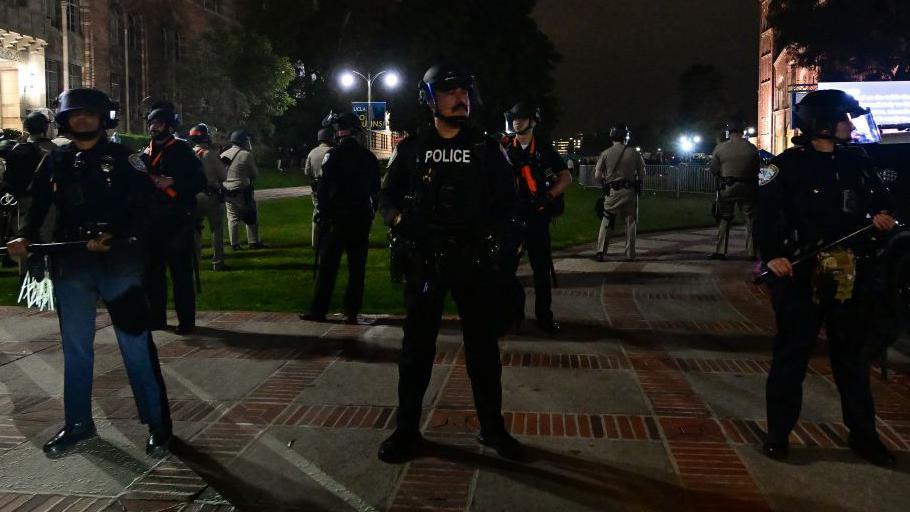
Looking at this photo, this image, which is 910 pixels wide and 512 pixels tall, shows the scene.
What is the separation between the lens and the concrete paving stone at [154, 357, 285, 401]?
18.5 feet

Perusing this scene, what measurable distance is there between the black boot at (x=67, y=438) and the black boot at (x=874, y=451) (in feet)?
13.5

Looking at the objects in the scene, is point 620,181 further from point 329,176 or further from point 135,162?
point 135,162

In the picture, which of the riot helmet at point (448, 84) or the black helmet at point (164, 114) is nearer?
→ the riot helmet at point (448, 84)

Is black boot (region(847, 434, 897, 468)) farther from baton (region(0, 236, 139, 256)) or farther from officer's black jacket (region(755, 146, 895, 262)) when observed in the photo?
baton (region(0, 236, 139, 256))

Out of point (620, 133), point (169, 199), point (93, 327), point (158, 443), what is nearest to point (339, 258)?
point (169, 199)

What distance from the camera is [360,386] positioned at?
5.83 m

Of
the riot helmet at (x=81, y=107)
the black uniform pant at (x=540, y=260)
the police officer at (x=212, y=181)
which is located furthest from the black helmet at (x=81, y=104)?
the police officer at (x=212, y=181)

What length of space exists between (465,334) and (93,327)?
202 centimetres

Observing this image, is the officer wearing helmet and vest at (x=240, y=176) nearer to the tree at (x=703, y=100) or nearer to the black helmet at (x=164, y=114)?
the black helmet at (x=164, y=114)

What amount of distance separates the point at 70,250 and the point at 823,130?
3964 mm

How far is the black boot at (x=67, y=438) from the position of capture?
4.48 metres

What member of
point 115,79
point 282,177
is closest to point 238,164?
point 282,177

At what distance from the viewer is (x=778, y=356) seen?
4.56 meters

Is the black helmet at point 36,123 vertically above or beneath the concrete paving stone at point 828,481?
above
